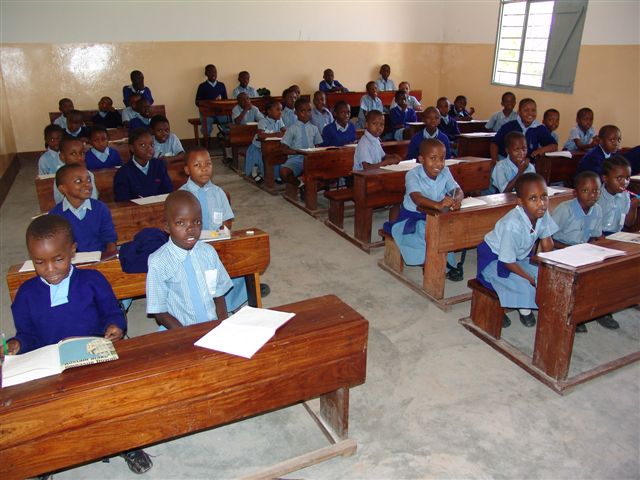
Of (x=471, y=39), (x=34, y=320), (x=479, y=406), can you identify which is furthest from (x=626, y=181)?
(x=471, y=39)

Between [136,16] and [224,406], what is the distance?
887cm

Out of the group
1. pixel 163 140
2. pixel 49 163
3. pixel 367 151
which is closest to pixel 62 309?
pixel 49 163

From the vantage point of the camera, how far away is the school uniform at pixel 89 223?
3.06 meters

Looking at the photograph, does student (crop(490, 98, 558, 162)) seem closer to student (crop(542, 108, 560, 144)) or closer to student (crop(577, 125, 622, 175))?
student (crop(542, 108, 560, 144))

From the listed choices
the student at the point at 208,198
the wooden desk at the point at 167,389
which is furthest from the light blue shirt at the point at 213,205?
the wooden desk at the point at 167,389

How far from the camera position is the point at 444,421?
8.09 feet

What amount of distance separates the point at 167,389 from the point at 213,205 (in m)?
1.81

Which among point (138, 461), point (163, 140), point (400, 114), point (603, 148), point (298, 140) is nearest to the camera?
point (138, 461)

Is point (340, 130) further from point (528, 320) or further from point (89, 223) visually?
point (89, 223)

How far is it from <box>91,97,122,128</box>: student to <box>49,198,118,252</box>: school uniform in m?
5.29

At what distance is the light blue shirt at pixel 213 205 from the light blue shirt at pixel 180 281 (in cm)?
105

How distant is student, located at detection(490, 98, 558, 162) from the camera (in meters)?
5.88

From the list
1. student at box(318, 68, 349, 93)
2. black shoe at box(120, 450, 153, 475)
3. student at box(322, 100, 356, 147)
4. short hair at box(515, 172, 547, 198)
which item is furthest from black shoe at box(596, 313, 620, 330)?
student at box(318, 68, 349, 93)

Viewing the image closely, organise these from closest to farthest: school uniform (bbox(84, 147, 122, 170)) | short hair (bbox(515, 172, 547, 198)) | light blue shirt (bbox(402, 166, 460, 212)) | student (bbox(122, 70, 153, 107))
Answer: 1. short hair (bbox(515, 172, 547, 198))
2. light blue shirt (bbox(402, 166, 460, 212))
3. school uniform (bbox(84, 147, 122, 170))
4. student (bbox(122, 70, 153, 107))
